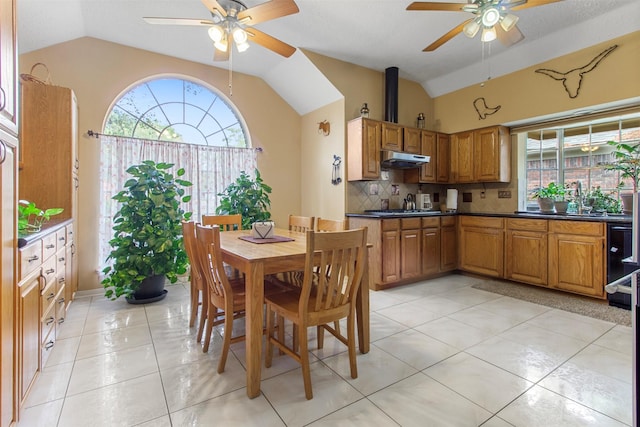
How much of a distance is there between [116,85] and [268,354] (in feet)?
11.8

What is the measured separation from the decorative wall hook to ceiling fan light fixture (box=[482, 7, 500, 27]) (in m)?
2.32

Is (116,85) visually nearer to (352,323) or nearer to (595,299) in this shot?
(352,323)

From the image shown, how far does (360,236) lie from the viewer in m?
1.80

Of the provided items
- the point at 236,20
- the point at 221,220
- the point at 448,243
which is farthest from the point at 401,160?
the point at 236,20

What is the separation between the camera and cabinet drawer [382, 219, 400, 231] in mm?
3754

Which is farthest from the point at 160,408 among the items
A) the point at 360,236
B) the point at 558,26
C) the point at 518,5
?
the point at 558,26

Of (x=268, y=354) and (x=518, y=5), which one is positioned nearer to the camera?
(x=268, y=354)

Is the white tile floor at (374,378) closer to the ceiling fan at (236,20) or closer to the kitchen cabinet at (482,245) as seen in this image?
the kitchen cabinet at (482,245)

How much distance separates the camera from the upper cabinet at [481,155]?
14.1 ft

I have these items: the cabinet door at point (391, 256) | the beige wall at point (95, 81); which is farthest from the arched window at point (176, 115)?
the cabinet door at point (391, 256)

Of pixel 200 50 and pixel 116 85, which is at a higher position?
pixel 200 50

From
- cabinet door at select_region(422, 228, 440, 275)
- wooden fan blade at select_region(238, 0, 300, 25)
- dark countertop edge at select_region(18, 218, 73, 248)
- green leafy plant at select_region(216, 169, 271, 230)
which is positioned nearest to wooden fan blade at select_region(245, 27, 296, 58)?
wooden fan blade at select_region(238, 0, 300, 25)

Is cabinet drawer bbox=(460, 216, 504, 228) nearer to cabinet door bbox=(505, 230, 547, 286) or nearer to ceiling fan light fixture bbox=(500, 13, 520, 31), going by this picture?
cabinet door bbox=(505, 230, 547, 286)

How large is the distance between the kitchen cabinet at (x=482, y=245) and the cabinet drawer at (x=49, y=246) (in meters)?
4.59
